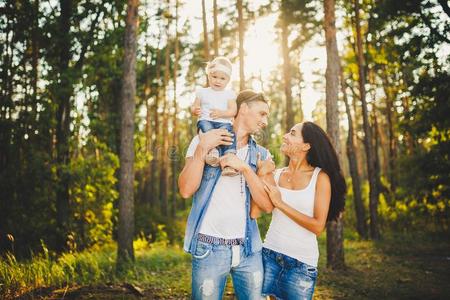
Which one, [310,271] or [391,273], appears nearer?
[310,271]

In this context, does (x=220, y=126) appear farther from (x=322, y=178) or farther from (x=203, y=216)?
(x=322, y=178)

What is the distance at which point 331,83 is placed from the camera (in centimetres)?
1002

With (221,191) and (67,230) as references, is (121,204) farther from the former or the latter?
(221,191)

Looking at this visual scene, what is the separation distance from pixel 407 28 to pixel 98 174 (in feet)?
42.4

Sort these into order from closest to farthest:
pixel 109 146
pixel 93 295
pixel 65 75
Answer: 1. pixel 93 295
2. pixel 65 75
3. pixel 109 146

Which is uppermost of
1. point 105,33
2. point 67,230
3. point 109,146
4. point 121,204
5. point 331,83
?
point 105,33

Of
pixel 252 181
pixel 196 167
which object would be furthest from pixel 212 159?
pixel 252 181

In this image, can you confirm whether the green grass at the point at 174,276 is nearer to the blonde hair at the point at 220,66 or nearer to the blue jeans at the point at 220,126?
the blue jeans at the point at 220,126

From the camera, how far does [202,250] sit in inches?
102

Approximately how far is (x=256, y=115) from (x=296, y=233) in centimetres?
106

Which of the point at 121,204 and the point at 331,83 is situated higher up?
the point at 331,83

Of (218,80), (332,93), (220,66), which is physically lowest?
(218,80)

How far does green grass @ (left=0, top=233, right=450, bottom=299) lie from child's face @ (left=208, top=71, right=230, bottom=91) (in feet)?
15.9

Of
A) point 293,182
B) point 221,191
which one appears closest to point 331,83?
point 293,182
